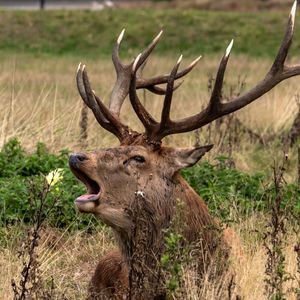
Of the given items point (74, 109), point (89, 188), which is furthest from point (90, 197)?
point (74, 109)

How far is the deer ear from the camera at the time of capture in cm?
622

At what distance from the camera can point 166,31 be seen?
33.2 meters

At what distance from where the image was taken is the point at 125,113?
13.7 metres

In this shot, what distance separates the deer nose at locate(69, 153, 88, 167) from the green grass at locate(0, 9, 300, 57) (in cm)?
2225

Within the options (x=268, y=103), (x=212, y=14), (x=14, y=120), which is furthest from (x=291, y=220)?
(x=212, y=14)

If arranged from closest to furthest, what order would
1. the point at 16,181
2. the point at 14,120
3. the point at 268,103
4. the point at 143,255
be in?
the point at 143,255 → the point at 16,181 → the point at 14,120 → the point at 268,103

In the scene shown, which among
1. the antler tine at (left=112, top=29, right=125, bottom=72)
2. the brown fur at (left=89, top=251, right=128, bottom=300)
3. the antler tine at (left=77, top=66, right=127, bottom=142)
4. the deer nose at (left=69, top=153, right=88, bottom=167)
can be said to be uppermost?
the antler tine at (left=112, top=29, right=125, bottom=72)

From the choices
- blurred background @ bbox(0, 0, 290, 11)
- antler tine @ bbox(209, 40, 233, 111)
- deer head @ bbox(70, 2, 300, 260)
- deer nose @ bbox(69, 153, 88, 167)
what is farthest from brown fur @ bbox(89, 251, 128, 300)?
blurred background @ bbox(0, 0, 290, 11)

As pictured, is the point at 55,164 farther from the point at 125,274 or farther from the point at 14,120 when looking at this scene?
the point at 125,274

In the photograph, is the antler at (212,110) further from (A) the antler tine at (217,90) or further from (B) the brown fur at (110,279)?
(B) the brown fur at (110,279)

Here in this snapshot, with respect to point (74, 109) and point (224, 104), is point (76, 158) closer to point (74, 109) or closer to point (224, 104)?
point (224, 104)

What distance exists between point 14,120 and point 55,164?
222 centimetres

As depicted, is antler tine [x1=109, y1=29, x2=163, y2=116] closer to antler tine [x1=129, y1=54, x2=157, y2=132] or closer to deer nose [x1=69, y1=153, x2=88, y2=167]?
antler tine [x1=129, y1=54, x2=157, y2=132]

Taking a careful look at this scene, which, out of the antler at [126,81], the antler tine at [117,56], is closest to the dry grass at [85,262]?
the antler at [126,81]
